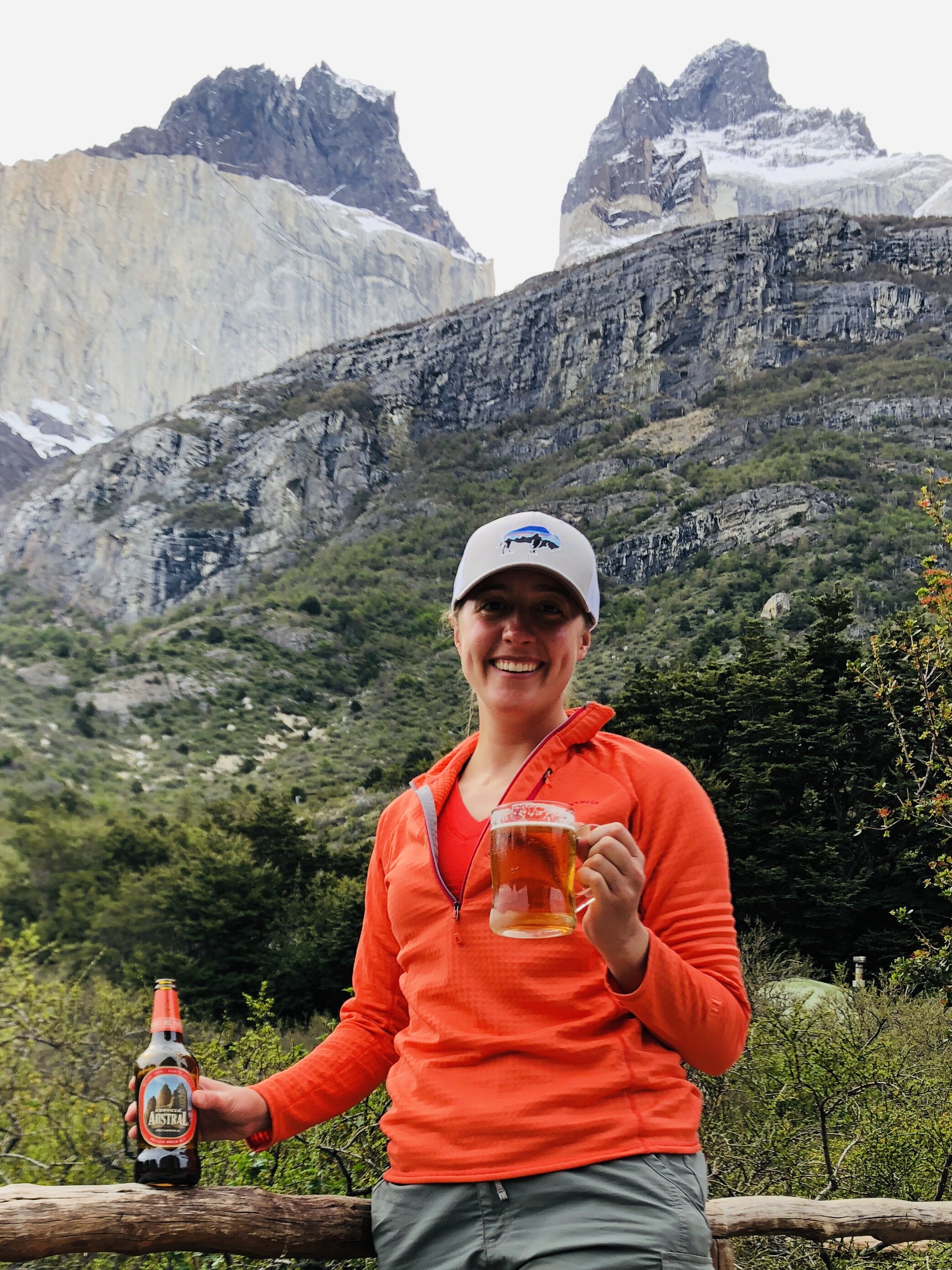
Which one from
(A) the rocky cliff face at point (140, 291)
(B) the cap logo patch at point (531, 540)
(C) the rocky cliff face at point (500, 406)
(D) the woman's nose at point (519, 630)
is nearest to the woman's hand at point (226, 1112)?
(D) the woman's nose at point (519, 630)

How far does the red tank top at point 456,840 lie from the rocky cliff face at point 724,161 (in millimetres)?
145045

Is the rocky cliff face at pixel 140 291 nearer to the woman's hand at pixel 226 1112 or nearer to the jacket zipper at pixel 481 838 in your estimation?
the woman's hand at pixel 226 1112

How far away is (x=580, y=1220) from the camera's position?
4.17ft

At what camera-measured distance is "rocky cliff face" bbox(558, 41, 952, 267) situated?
14638 centimetres

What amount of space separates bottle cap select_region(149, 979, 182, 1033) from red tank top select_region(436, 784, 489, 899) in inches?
16.8

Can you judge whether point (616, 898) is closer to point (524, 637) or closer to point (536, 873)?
point (536, 873)

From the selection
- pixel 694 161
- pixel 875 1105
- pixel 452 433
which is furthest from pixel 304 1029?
pixel 694 161

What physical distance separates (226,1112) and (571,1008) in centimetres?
58

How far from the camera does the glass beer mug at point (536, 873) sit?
51.6 inches

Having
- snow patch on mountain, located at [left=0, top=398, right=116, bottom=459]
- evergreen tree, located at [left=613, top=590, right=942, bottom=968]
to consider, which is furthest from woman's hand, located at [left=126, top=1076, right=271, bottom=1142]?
snow patch on mountain, located at [left=0, top=398, right=116, bottom=459]

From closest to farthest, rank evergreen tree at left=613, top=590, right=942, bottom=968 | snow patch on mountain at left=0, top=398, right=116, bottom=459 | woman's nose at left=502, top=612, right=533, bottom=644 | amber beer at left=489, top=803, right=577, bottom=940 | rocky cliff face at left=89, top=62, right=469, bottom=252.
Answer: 1. amber beer at left=489, top=803, right=577, bottom=940
2. woman's nose at left=502, top=612, right=533, bottom=644
3. evergreen tree at left=613, top=590, right=942, bottom=968
4. snow patch on mountain at left=0, top=398, right=116, bottom=459
5. rocky cliff face at left=89, top=62, right=469, bottom=252

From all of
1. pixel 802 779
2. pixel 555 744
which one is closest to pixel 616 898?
pixel 555 744

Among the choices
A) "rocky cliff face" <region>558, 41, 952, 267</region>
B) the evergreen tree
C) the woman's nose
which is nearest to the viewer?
the woman's nose

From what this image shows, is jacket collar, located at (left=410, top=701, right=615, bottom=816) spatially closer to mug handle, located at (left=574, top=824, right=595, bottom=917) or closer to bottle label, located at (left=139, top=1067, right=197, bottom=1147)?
mug handle, located at (left=574, top=824, right=595, bottom=917)
